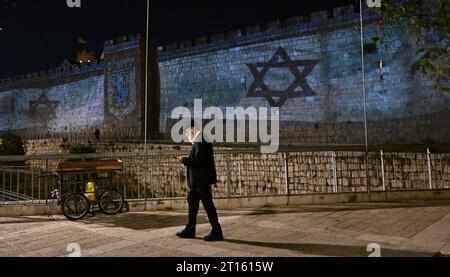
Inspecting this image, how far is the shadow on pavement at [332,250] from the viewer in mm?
3814

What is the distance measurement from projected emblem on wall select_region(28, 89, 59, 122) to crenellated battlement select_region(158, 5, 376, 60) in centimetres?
1351

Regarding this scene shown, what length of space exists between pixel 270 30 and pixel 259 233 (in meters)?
17.1

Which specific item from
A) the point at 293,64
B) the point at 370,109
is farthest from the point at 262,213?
the point at 293,64

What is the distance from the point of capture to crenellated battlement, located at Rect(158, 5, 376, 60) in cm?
1784

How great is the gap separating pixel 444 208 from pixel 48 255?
19.3 feet

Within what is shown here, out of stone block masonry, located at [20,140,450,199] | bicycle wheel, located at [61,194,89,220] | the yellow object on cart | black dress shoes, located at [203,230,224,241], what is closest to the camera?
black dress shoes, located at [203,230,224,241]

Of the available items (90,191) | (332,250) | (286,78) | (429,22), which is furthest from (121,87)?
(332,250)

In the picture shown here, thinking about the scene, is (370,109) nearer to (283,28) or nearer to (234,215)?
(283,28)

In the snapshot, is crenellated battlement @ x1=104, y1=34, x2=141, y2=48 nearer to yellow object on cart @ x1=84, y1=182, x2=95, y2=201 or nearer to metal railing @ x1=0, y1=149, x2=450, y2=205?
metal railing @ x1=0, y1=149, x2=450, y2=205

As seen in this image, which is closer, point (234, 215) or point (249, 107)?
point (234, 215)

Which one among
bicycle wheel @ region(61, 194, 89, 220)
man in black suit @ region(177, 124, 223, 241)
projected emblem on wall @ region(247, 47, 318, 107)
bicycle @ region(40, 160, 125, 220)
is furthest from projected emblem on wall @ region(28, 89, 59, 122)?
man in black suit @ region(177, 124, 223, 241)

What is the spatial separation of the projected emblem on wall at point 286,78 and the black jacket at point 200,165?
1476 cm

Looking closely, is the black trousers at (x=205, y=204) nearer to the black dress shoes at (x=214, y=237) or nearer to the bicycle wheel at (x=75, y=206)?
the black dress shoes at (x=214, y=237)

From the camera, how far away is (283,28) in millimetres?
19953
